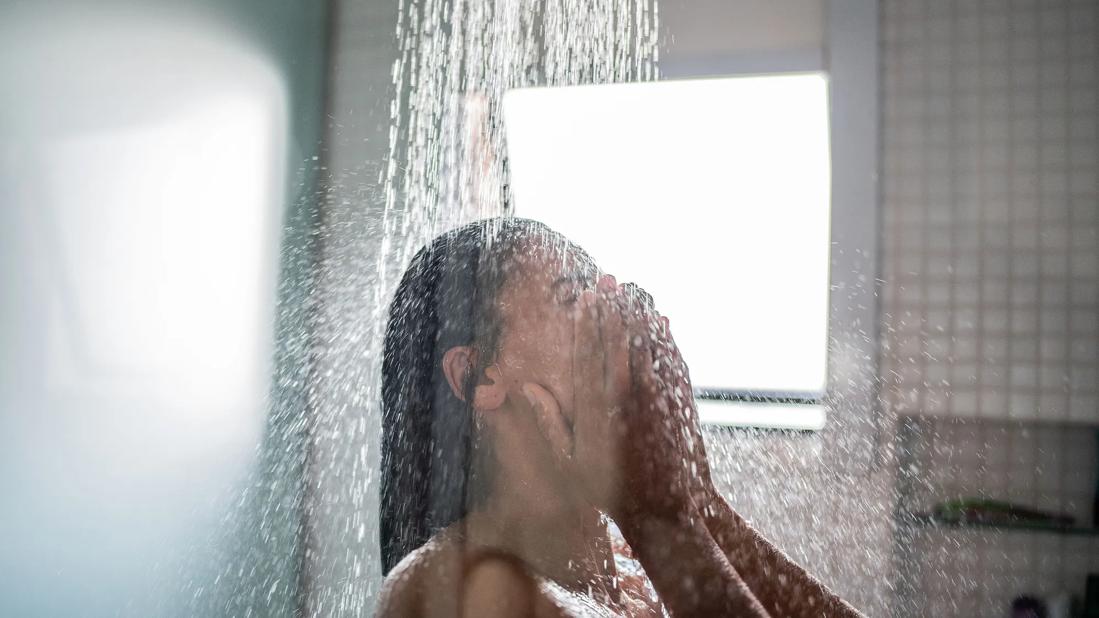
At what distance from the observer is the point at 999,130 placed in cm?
69

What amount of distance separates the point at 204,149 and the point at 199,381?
27cm

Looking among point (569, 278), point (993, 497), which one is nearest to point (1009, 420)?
point (993, 497)

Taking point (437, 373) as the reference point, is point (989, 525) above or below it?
below

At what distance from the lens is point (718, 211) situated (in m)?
0.69

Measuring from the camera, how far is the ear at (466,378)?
53 cm

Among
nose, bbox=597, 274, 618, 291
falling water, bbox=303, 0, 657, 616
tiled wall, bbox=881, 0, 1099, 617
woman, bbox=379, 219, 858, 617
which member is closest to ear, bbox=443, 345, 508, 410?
woman, bbox=379, 219, 858, 617

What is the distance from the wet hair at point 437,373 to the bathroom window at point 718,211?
121 millimetres

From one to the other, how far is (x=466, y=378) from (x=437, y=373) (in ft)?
0.08

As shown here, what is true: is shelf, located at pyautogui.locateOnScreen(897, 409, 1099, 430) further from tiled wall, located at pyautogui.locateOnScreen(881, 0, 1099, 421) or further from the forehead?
the forehead

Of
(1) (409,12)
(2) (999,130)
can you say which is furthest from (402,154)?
(2) (999,130)

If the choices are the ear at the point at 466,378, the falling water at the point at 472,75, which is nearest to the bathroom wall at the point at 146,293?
the falling water at the point at 472,75

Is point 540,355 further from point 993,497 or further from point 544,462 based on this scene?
point 993,497

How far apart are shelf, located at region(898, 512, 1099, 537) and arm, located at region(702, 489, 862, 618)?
0.11m

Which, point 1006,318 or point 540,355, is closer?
point 540,355
